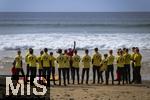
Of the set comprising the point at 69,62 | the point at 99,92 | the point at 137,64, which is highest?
the point at 69,62

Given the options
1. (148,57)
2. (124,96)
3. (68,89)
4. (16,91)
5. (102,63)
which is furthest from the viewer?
(148,57)

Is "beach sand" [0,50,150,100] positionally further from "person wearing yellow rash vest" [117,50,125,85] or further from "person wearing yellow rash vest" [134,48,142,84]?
"person wearing yellow rash vest" [117,50,125,85]

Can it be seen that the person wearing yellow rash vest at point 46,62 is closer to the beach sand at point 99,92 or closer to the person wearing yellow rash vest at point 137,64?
the beach sand at point 99,92

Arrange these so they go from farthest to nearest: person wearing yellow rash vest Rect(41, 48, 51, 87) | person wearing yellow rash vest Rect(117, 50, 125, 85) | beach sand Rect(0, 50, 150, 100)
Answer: person wearing yellow rash vest Rect(117, 50, 125, 85) < person wearing yellow rash vest Rect(41, 48, 51, 87) < beach sand Rect(0, 50, 150, 100)

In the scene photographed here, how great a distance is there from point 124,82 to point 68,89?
3560 millimetres

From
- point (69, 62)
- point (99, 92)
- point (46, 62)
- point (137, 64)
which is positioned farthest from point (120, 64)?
point (46, 62)

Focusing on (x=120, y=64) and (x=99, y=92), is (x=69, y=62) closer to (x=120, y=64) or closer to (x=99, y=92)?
(x=120, y=64)

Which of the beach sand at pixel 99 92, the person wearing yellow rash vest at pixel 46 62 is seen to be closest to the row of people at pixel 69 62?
the person wearing yellow rash vest at pixel 46 62

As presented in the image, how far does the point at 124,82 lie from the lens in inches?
796

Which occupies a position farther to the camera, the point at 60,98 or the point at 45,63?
the point at 45,63

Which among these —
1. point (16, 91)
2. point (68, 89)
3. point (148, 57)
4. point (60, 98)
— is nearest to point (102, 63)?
point (68, 89)

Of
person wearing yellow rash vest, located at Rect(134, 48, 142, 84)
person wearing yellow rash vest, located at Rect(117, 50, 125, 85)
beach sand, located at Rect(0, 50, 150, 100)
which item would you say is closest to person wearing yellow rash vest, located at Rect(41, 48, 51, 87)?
beach sand, located at Rect(0, 50, 150, 100)

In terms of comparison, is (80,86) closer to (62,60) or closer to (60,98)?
(62,60)

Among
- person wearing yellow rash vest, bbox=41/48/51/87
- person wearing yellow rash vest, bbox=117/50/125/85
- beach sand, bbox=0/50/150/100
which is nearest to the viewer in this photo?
beach sand, bbox=0/50/150/100
